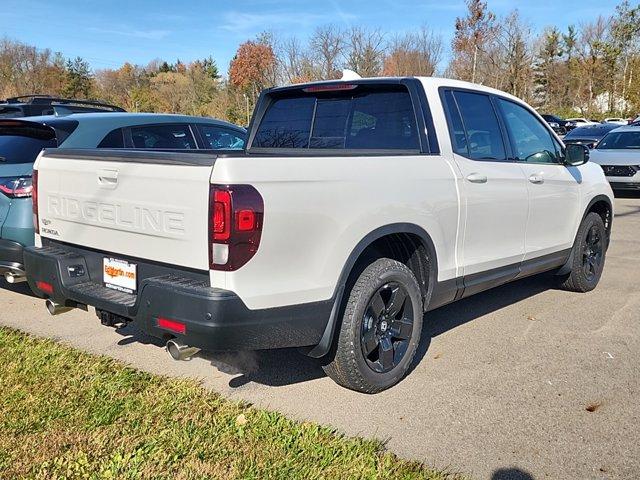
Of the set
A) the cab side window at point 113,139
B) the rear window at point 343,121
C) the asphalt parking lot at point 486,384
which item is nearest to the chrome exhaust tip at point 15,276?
the asphalt parking lot at point 486,384

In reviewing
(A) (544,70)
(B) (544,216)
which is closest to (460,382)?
(B) (544,216)

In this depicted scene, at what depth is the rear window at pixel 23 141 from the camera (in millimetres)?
5004

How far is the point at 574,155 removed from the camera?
538cm

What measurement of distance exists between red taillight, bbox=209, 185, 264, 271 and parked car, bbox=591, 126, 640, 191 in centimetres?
1189

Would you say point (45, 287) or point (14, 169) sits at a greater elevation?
point (14, 169)

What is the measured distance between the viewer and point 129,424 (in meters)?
3.22

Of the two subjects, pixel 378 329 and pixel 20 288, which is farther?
pixel 20 288

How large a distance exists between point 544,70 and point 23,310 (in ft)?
187

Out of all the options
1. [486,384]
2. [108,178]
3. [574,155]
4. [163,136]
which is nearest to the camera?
[108,178]

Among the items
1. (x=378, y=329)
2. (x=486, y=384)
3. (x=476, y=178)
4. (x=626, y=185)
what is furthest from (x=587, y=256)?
(x=626, y=185)

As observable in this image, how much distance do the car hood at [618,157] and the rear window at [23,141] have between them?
1209 cm

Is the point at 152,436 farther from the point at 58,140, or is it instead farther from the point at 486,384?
the point at 58,140

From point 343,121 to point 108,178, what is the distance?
1.84 metres

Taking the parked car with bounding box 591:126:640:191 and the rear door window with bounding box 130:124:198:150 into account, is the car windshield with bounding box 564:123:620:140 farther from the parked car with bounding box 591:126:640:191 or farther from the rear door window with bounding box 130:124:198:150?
the rear door window with bounding box 130:124:198:150
